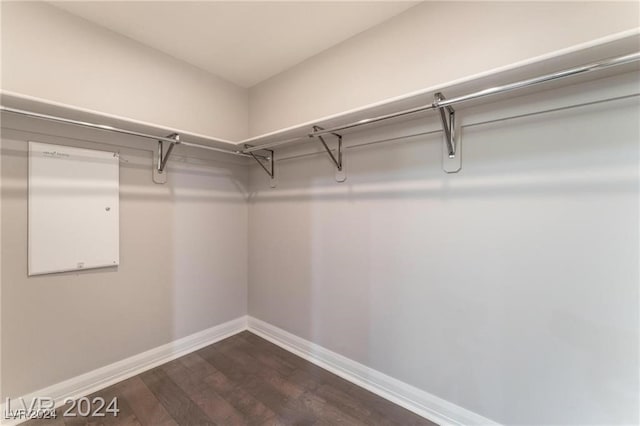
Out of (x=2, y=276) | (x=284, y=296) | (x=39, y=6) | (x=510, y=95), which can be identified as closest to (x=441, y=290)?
(x=510, y=95)

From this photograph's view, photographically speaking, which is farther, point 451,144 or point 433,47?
point 433,47

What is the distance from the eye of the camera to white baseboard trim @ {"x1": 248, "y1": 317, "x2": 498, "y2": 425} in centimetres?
156

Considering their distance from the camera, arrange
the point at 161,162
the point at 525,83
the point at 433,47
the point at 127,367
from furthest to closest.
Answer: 1. the point at 161,162
2. the point at 127,367
3. the point at 433,47
4. the point at 525,83

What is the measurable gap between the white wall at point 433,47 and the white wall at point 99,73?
0.79m

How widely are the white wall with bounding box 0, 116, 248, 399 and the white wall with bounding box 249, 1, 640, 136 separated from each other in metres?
1.11

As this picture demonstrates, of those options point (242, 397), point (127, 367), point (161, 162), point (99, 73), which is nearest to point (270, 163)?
point (161, 162)

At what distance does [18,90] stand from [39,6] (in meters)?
0.56

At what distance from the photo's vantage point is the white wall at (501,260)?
1.16m

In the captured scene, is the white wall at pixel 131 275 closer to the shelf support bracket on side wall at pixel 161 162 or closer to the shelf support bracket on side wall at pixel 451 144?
the shelf support bracket on side wall at pixel 161 162

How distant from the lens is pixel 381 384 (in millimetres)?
1838

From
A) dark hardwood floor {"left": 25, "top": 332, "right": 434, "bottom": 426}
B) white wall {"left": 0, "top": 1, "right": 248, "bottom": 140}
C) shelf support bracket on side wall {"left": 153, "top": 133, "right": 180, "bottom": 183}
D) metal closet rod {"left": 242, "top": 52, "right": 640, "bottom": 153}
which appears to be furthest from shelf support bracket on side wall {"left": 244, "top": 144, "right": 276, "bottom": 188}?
dark hardwood floor {"left": 25, "top": 332, "right": 434, "bottom": 426}

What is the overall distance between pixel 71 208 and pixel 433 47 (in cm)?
259

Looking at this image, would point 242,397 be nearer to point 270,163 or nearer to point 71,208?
point 71,208

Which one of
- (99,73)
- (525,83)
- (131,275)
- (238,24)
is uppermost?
(238,24)
